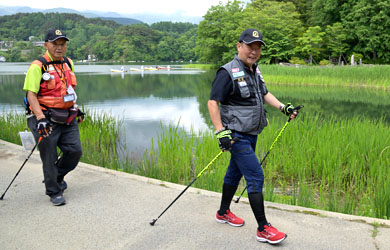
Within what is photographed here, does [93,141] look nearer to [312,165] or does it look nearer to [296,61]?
[312,165]

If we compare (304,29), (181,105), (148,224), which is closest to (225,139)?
(148,224)

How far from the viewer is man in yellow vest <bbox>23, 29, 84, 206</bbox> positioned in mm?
3959

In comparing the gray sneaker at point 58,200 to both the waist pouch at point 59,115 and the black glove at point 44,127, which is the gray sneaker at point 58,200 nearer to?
the black glove at point 44,127

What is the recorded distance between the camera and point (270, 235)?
3115 mm

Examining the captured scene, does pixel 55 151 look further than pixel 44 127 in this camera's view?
Yes

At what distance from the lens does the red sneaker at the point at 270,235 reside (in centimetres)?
309

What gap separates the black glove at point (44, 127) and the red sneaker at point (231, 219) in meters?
1.99

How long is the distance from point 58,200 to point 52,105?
1050 mm

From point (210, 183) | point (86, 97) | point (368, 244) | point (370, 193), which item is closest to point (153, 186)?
point (210, 183)

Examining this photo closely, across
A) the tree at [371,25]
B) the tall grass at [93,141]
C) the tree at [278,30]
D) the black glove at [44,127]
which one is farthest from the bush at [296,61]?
the black glove at [44,127]

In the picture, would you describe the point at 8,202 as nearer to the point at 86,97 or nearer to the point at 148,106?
the point at 148,106

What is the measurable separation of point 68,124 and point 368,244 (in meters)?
3.33

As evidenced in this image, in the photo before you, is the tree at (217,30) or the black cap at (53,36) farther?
the tree at (217,30)

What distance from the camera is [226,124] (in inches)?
132
